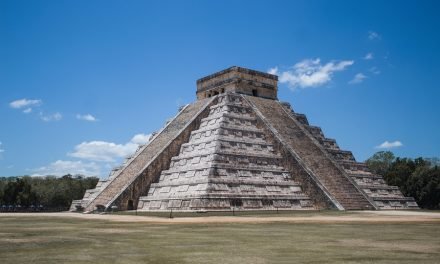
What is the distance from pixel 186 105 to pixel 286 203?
61.2ft

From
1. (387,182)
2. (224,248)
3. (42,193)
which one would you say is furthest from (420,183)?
(42,193)

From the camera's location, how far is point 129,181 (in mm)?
32438

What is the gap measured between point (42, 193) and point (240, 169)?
134 ft

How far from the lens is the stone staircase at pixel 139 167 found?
31719mm

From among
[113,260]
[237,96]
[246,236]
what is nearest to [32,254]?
[113,260]

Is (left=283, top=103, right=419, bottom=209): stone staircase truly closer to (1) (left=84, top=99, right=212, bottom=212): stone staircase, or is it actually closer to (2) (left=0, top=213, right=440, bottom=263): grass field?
(1) (left=84, top=99, right=212, bottom=212): stone staircase

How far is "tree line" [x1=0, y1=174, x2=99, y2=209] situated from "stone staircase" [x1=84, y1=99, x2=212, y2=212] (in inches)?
1019

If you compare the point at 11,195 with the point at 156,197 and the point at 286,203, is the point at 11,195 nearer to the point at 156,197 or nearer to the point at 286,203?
the point at 156,197

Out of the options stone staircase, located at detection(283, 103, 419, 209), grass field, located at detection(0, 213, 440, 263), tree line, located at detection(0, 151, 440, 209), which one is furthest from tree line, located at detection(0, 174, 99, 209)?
grass field, located at detection(0, 213, 440, 263)

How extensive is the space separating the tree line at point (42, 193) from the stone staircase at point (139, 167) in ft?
84.9

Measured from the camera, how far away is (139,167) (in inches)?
1362

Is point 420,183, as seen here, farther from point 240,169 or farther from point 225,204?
point 225,204

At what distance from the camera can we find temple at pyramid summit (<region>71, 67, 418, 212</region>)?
Result: 28.8 metres

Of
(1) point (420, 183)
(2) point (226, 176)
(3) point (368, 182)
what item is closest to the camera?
(2) point (226, 176)
